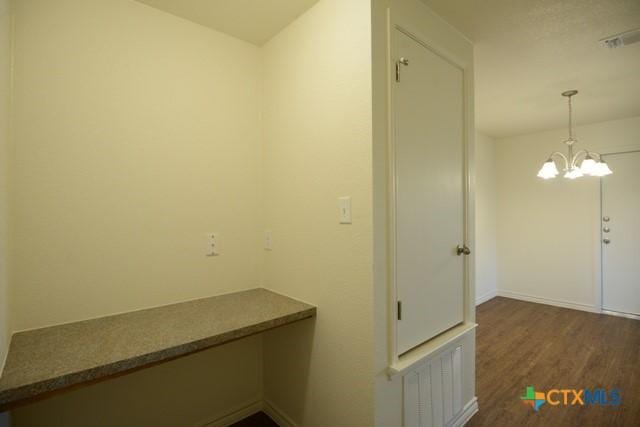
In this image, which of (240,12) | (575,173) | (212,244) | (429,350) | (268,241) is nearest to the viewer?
(429,350)

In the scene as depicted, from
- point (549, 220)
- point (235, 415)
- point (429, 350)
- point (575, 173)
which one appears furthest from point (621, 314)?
point (235, 415)

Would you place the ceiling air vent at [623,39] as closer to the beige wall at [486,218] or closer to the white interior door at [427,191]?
the white interior door at [427,191]

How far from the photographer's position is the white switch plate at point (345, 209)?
1490mm

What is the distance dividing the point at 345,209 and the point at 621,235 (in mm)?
4435

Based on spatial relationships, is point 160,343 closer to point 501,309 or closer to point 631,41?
point 631,41

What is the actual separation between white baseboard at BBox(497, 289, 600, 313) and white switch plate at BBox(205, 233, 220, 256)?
4788 millimetres

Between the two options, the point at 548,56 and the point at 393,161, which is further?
the point at 548,56

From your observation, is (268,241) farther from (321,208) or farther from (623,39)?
(623,39)

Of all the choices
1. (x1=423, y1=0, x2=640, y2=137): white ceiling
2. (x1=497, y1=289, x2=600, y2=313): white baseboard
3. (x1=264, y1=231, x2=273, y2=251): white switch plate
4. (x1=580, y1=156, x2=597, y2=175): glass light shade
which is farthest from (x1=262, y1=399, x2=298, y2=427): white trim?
(x1=497, y1=289, x2=600, y2=313): white baseboard

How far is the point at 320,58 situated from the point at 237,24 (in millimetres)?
653

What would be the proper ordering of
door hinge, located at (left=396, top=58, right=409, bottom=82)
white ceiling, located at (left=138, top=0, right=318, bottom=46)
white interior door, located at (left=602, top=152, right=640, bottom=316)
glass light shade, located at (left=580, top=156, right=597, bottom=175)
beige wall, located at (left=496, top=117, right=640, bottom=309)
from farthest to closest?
beige wall, located at (left=496, top=117, right=640, bottom=309) → white interior door, located at (left=602, top=152, right=640, bottom=316) → glass light shade, located at (left=580, top=156, right=597, bottom=175) → white ceiling, located at (left=138, top=0, right=318, bottom=46) → door hinge, located at (left=396, top=58, right=409, bottom=82)

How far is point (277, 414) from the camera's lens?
199 centimetres

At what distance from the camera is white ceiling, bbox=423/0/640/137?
1.75 metres

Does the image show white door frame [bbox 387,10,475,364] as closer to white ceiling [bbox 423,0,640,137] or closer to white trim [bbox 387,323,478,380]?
white trim [bbox 387,323,478,380]
